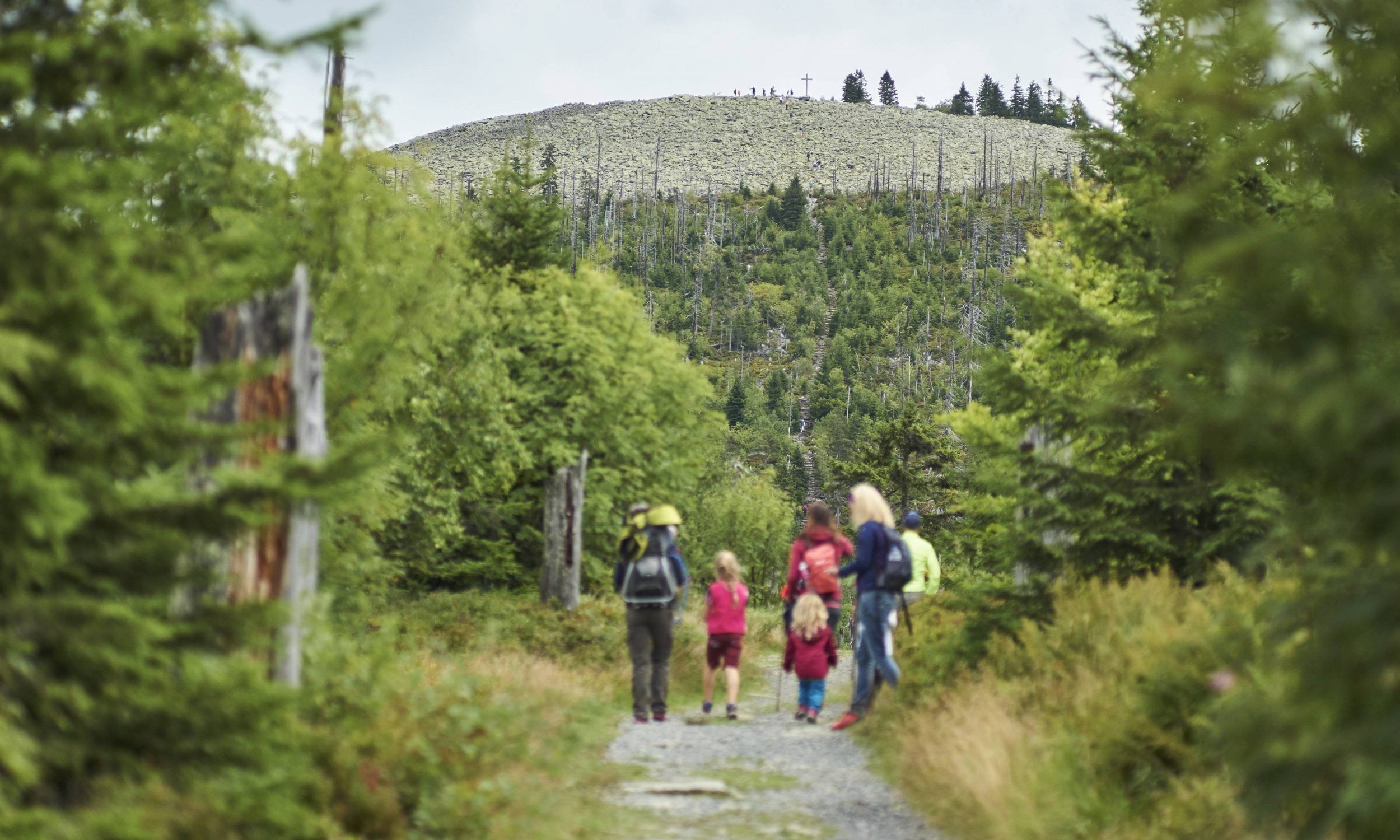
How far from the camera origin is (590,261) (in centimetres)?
3247

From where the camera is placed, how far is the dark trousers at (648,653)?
11359 mm

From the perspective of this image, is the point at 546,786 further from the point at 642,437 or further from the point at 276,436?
the point at 642,437

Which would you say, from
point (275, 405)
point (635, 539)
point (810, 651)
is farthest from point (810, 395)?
point (275, 405)

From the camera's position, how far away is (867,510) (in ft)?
33.9

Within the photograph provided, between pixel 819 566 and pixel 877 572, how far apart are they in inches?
51.7

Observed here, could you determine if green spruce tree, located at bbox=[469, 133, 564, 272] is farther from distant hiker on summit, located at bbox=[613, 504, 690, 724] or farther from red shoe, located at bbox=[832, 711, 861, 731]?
red shoe, located at bbox=[832, 711, 861, 731]

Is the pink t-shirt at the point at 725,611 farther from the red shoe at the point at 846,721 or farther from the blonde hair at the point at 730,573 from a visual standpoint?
the red shoe at the point at 846,721

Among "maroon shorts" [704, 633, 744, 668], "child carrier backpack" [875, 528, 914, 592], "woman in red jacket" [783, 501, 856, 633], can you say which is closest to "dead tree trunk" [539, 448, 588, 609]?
"maroon shorts" [704, 633, 744, 668]

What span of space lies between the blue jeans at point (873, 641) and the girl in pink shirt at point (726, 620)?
1.60m

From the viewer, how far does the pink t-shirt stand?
12.2 metres

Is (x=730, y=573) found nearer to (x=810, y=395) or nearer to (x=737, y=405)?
(x=737, y=405)

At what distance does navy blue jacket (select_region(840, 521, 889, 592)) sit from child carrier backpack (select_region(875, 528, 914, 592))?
0.5 inches

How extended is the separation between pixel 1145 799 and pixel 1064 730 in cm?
70

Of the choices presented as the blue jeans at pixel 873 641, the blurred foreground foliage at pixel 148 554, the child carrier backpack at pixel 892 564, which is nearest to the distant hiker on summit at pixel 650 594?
the blue jeans at pixel 873 641
